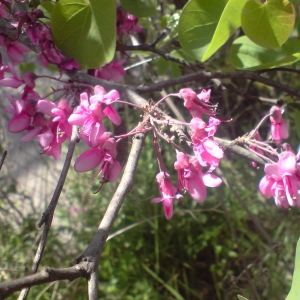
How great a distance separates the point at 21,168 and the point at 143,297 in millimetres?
1163

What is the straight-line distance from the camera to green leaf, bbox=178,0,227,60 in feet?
2.09

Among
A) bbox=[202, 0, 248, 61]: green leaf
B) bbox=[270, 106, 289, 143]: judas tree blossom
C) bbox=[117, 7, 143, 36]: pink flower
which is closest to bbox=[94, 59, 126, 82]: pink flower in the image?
bbox=[117, 7, 143, 36]: pink flower

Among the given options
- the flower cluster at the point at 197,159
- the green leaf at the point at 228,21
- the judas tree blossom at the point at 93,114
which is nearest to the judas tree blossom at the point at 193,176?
the flower cluster at the point at 197,159

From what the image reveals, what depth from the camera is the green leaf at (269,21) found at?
22.5 inches

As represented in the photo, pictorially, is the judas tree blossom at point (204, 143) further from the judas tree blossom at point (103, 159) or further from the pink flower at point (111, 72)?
the pink flower at point (111, 72)

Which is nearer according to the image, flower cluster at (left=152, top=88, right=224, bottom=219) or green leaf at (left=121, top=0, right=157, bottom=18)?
flower cluster at (left=152, top=88, right=224, bottom=219)

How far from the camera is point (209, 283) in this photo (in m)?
1.62

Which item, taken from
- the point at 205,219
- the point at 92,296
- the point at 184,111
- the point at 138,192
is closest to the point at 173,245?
the point at 205,219

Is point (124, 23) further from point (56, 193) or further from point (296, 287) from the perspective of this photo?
point (296, 287)

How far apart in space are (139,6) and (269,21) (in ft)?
0.90

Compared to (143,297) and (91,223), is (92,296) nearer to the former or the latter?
(143,297)

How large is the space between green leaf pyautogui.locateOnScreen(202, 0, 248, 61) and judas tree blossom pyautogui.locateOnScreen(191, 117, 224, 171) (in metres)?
0.18

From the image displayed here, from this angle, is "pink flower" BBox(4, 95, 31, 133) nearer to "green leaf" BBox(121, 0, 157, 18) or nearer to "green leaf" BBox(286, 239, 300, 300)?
"green leaf" BBox(121, 0, 157, 18)

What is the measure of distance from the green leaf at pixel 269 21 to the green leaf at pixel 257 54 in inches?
3.0
